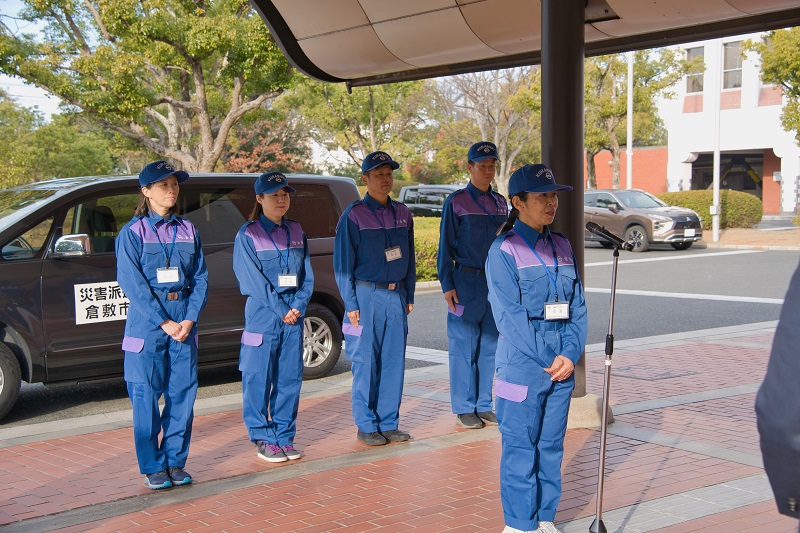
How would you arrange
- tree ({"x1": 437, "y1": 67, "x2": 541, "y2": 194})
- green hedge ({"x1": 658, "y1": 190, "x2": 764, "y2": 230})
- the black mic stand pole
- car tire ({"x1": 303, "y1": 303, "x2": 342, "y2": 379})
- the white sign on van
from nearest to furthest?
the black mic stand pole < the white sign on van < car tire ({"x1": 303, "y1": 303, "x2": 342, "y2": 379}) < green hedge ({"x1": 658, "y1": 190, "x2": 764, "y2": 230}) < tree ({"x1": 437, "y1": 67, "x2": 541, "y2": 194})

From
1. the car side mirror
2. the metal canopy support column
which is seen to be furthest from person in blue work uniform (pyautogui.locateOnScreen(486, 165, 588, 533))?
the car side mirror

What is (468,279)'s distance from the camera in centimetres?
704

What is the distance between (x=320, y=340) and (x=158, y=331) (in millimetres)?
4024

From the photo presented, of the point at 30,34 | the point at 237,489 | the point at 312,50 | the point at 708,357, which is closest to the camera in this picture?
the point at 237,489

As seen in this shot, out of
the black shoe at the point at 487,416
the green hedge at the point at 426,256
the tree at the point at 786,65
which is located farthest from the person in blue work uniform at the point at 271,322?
the tree at the point at 786,65

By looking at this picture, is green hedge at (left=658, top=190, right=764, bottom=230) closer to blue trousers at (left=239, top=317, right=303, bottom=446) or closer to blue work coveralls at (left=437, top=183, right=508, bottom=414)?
blue work coveralls at (left=437, top=183, right=508, bottom=414)

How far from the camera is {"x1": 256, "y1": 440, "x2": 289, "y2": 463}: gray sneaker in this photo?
6348mm

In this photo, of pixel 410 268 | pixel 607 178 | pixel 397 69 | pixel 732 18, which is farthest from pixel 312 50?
pixel 607 178

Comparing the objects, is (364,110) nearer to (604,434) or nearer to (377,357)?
(377,357)

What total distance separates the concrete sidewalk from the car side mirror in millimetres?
1477

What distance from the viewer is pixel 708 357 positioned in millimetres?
9930

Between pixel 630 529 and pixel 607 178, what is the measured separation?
48.2 m

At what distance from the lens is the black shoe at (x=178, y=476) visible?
5.82 m

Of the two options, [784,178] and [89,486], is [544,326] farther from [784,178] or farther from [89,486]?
[784,178]
